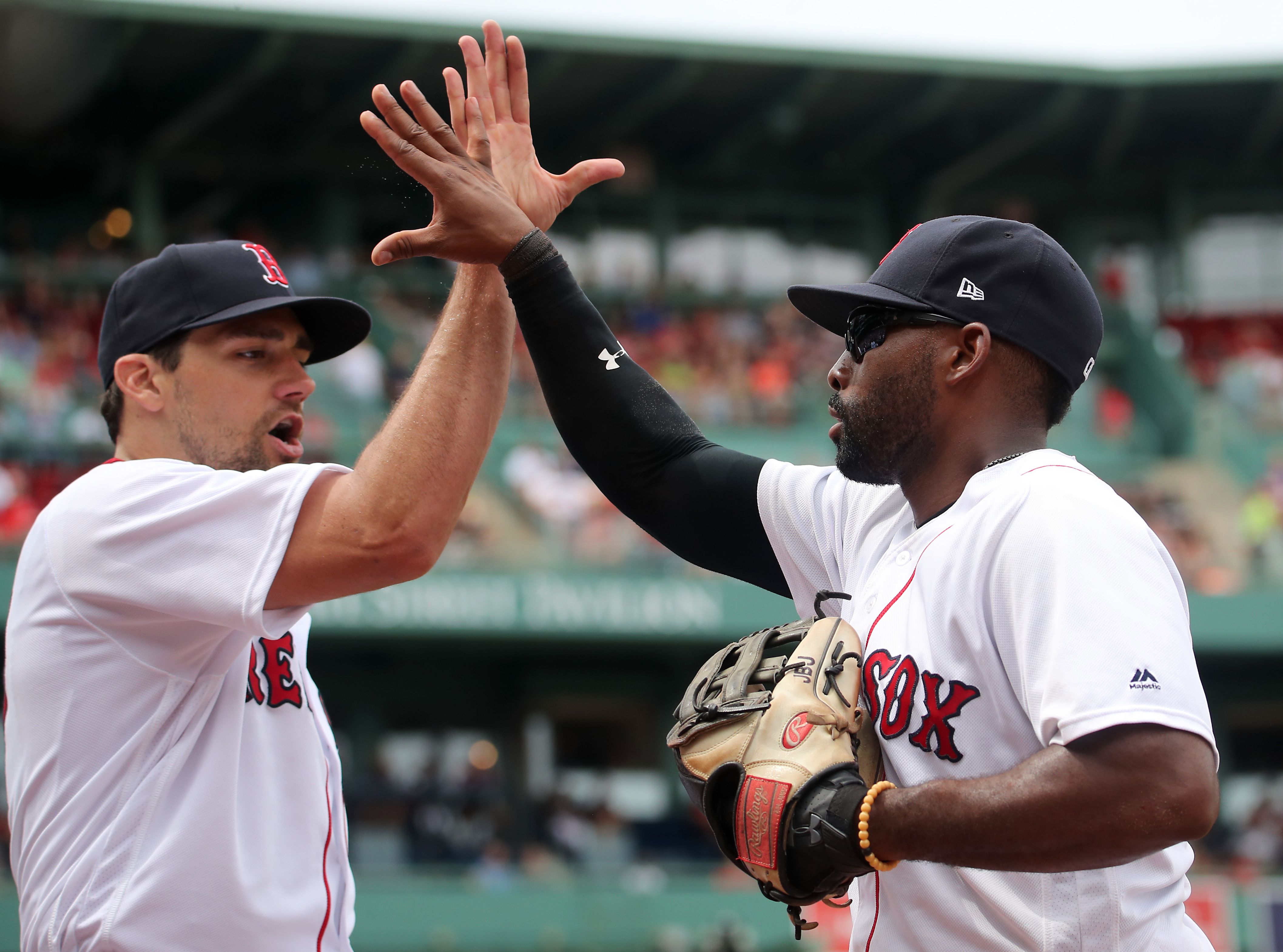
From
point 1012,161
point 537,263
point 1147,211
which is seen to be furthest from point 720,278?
point 537,263

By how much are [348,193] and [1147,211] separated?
12029 mm

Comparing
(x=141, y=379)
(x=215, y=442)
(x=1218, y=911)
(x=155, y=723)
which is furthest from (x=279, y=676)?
(x=1218, y=911)

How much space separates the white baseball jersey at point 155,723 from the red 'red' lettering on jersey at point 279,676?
10 cm

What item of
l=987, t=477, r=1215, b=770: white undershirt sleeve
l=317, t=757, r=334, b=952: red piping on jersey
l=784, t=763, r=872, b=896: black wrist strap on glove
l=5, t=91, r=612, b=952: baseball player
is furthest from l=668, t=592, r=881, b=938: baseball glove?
l=317, t=757, r=334, b=952: red piping on jersey

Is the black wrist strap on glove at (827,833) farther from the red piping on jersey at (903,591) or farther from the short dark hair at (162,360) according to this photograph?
the short dark hair at (162,360)

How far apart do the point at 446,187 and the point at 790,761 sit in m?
1.16

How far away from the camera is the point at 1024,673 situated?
2035mm

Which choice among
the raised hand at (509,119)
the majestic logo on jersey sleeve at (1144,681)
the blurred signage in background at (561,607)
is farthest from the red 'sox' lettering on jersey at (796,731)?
the blurred signage in background at (561,607)

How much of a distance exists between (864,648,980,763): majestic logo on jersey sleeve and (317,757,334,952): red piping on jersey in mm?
1071

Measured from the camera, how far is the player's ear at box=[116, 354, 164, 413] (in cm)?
278

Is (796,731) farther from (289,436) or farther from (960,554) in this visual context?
(289,436)

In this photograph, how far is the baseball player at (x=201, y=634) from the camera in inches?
90.6

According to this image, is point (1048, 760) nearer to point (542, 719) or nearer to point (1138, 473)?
point (542, 719)

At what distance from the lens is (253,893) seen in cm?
246
